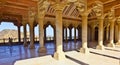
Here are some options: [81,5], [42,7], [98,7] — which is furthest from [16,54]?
[98,7]

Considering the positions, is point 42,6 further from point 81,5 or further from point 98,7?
point 98,7

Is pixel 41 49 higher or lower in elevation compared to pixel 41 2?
lower

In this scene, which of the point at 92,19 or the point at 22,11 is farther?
the point at 92,19

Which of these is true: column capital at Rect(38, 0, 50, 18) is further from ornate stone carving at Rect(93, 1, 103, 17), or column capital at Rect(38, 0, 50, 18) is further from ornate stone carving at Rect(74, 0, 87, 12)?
ornate stone carving at Rect(93, 1, 103, 17)

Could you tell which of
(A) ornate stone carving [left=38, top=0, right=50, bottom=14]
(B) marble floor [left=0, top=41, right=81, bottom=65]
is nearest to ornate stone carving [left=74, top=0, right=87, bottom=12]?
(A) ornate stone carving [left=38, top=0, right=50, bottom=14]

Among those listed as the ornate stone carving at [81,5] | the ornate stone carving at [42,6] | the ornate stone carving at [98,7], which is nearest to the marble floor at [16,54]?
the ornate stone carving at [42,6]

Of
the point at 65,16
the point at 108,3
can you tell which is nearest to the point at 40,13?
the point at 108,3

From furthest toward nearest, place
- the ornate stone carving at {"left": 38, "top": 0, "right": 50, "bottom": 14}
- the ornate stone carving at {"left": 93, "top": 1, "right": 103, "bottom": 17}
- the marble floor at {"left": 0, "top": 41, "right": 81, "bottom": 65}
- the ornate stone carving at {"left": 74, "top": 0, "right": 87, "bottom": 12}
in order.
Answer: the ornate stone carving at {"left": 93, "top": 1, "right": 103, "bottom": 17} < the ornate stone carving at {"left": 38, "top": 0, "right": 50, "bottom": 14} < the ornate stone carving at {"left": 74, "top": 0, "right": 87, "bottom": 12} < the marble floor at {"left": 0, "top": 41, "right": 81, "bottom": 65}

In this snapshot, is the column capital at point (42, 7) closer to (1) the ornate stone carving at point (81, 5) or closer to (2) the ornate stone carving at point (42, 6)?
(2) the ornate stone carving at point (42, 6)

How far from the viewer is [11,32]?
25.3 metres

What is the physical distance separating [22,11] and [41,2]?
308cm

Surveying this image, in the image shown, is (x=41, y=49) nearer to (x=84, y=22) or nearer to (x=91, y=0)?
(x=84, y=22)

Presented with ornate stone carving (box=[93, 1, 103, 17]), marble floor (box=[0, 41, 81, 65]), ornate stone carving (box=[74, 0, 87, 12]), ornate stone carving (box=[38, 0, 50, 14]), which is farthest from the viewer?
ornate stone carving (box=[93, 1, 103, 17])

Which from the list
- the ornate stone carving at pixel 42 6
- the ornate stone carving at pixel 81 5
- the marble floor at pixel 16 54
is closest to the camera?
the marble floor at pixel 16 54
